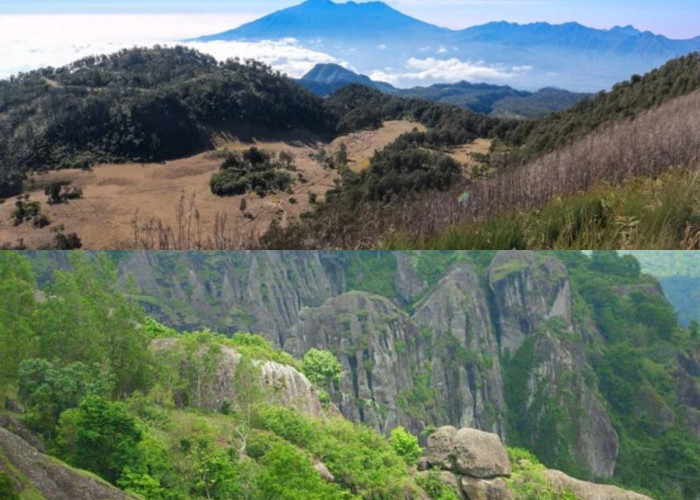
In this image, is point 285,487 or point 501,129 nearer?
point 285,487

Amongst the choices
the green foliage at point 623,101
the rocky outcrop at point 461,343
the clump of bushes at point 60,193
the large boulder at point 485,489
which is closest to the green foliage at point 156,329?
the rocky outcrop at point 461,343

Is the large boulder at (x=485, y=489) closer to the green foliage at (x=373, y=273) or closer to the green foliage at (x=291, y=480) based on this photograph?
the green foliage at (x=291, y=480)

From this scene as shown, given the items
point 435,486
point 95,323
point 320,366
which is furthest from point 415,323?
point 95,323

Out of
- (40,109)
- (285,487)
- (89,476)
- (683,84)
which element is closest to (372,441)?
(285,487)

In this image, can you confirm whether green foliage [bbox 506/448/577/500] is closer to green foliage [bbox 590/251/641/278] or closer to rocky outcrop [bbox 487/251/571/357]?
rocky outcrop [bbox 487/251/571/357]

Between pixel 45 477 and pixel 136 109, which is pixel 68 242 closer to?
pixel 45 477

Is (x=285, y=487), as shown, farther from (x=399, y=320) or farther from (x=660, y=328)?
(x=660, y=328)
